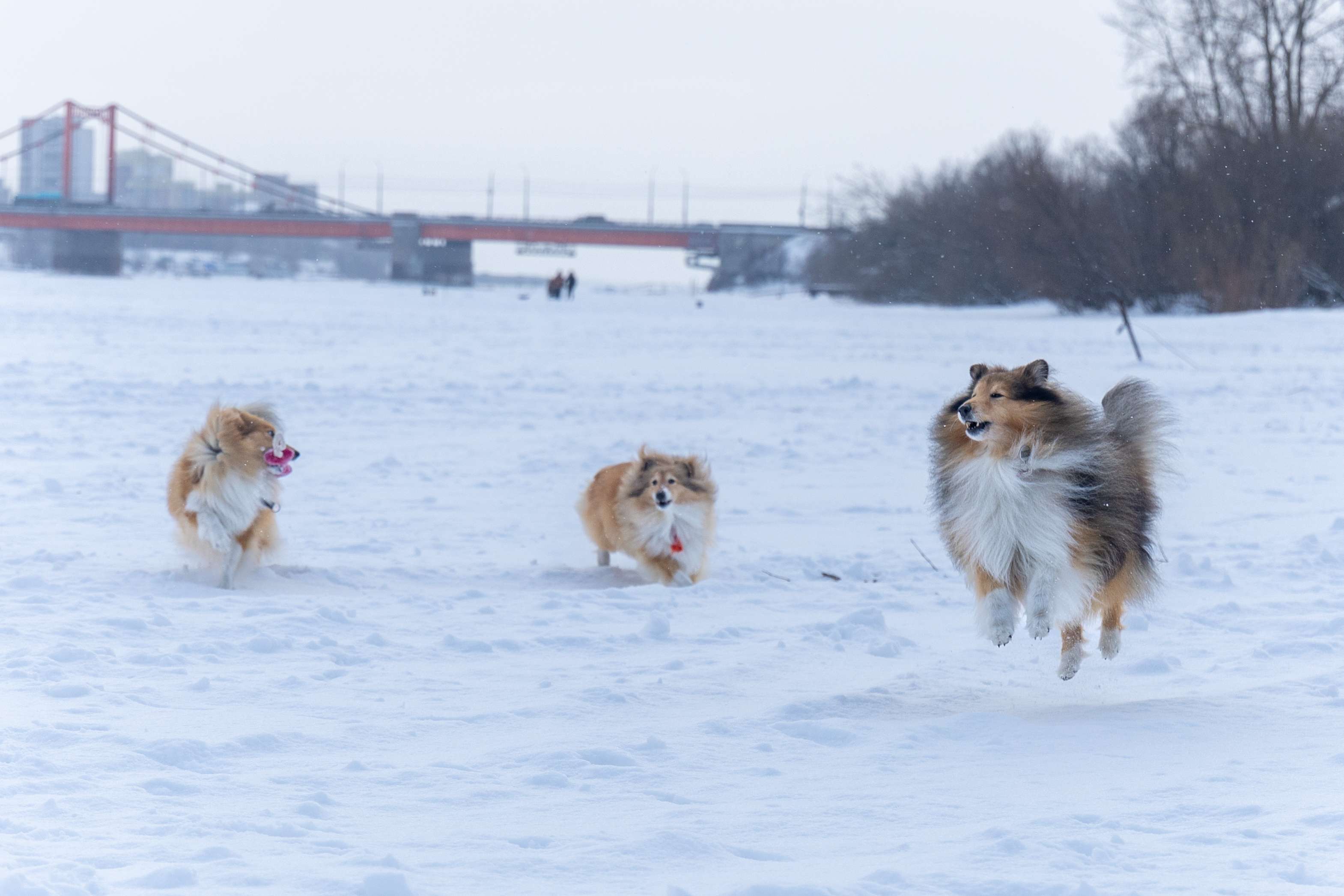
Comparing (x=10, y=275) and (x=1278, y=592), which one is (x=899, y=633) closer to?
(x=1278, y=592)

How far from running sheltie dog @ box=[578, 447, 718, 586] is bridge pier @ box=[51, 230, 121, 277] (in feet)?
199

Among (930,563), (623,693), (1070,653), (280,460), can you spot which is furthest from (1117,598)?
(280,460)

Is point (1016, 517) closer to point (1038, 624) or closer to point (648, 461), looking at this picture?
point (1038, 624)

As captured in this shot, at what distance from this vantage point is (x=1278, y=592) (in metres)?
6.05

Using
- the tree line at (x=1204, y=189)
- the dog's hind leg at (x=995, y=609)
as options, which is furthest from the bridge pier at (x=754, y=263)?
the dog's hind leg at (x=995, y=609)

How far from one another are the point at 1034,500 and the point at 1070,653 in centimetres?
61

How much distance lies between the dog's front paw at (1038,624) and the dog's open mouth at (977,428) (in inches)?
22.6

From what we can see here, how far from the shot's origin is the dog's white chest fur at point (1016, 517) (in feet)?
13.8

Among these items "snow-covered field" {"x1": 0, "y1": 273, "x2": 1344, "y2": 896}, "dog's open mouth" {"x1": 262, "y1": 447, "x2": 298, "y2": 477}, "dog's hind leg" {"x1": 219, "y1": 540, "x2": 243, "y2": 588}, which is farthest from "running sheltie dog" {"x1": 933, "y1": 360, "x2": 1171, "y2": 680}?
"dog's hind leg" {"x1": 219, "y1": 540, "x2": 243, "y2": 588}

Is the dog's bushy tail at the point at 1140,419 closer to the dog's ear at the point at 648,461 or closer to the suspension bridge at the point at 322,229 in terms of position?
the dog's ear at the point at 648,461

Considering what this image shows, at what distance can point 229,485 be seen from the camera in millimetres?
6188

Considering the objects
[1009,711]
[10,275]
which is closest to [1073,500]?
[1009,711]

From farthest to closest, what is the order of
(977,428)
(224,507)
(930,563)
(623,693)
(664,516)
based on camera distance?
(930,563), (664,516), (224,507), (623,693), (977,428)

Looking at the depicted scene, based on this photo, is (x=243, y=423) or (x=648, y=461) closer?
(x=243, y=423)
